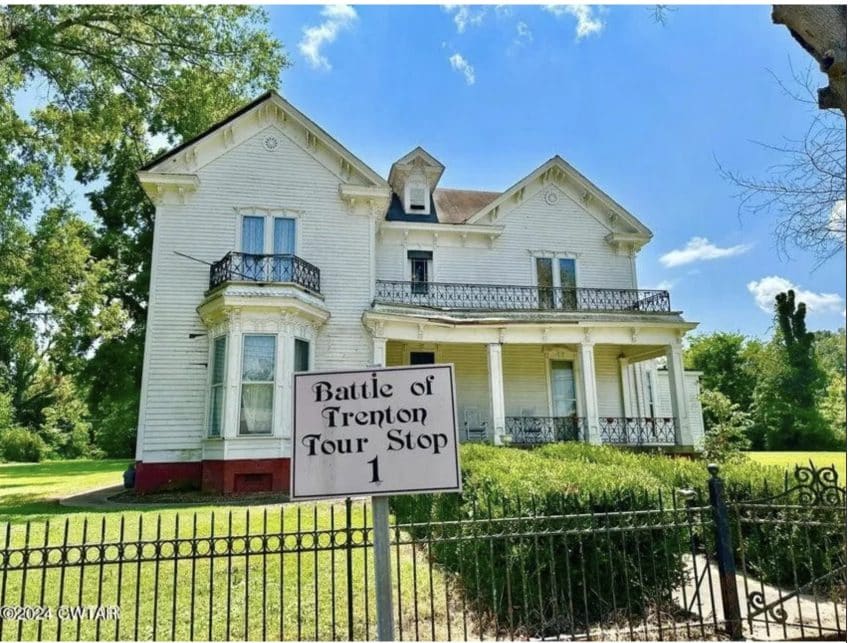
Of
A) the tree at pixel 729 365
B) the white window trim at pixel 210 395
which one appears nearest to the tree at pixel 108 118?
the white window trim at pixel 210 395

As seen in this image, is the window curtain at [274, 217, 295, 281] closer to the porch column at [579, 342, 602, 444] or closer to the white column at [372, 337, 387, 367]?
the white column at [372, 337, 387, 367]

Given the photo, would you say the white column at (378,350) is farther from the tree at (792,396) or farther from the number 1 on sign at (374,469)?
the tree at (792,396)

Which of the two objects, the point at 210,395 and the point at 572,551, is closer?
the point at 572,551

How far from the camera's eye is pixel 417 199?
19672 mm

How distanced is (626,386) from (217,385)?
14.0 metres

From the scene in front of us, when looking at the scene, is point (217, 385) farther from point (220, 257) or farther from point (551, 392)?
point (551, 392)

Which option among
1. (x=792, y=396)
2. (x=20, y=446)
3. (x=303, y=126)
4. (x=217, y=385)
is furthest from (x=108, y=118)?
(x=792, y=396)

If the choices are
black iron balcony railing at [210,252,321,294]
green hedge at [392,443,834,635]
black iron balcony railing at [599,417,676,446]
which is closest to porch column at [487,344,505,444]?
black iron balcony railing at [599,417,676,446]

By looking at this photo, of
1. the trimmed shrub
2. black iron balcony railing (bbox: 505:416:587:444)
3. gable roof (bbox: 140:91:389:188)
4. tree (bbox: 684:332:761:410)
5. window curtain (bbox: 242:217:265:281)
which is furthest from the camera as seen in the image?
tree (bbox: 684:332:761:410)

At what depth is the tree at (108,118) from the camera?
52.6 feet

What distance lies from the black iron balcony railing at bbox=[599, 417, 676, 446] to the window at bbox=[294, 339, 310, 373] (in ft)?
31.5

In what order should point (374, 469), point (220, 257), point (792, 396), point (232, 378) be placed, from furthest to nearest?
point (792, 396) → point (220, 257) → point (232, 378) → point (374, 469)

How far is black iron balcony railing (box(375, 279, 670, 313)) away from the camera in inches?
706

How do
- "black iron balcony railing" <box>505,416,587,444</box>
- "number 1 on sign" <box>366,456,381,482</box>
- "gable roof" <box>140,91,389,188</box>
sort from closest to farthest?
"number 1 on sign" <box>366,456,381,482</box>, "gable roof" <box>140,91,389,188</box>, "black iron balcony railing" <box>505,416,587,444</box>
